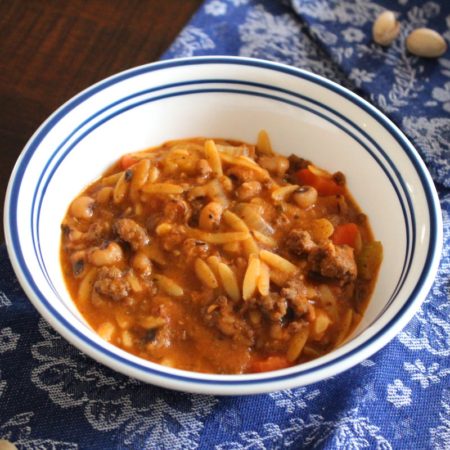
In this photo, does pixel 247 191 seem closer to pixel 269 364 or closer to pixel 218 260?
pixel 218 260

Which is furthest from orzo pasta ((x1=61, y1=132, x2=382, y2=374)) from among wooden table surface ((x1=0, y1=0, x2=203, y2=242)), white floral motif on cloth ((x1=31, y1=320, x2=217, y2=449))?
wooden table surface ((x1=0, y1=0, x2=203, y2=242))

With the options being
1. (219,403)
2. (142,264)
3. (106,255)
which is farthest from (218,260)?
(219,403)

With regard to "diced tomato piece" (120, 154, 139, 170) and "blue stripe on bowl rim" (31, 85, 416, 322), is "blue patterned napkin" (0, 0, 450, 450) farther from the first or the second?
"diced tomato piece" (120, 154, 139, 170)

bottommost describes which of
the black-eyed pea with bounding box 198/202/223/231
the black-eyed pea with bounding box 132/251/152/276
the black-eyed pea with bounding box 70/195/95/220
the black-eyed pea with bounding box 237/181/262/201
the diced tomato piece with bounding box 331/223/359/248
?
the black-eyed pea with bounding box 70/195/95/220

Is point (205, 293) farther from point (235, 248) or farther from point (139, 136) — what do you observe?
point (139, 136)

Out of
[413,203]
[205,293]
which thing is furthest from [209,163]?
[413,203]

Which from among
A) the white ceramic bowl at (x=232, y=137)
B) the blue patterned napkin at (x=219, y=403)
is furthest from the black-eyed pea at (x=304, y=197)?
the blue patterned napkin at (x=219, y=403)
